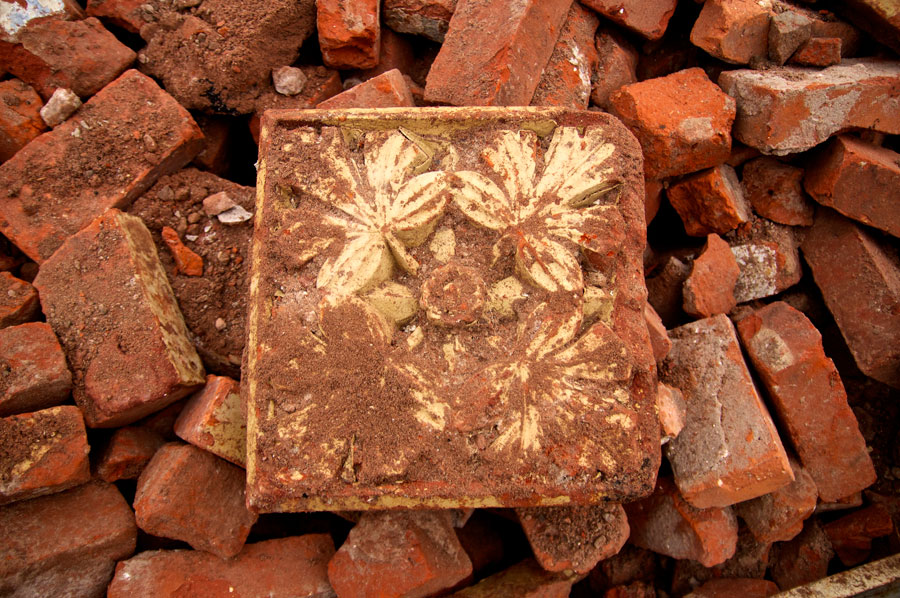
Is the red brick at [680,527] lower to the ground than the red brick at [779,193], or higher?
lower

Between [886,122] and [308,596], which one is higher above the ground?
[886,122]

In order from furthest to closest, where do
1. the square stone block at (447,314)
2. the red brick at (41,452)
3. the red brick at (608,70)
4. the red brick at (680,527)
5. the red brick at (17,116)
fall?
the red brick at (608,70) → the red brick at (17,116) → the red brick at (680,527) → the red brick at (41,452) → the square stone block at (447,314)

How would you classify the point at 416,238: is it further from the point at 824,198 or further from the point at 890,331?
the point at 890,331

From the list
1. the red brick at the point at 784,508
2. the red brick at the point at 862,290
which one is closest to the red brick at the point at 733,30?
the red brick at the point at 862,290

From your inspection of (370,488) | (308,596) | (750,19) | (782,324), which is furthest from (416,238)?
(750,19)

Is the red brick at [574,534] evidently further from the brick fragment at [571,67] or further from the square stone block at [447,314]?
the brick fragment at [571,67]
